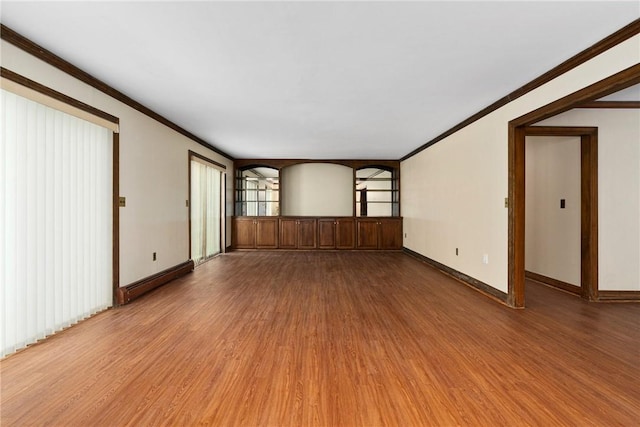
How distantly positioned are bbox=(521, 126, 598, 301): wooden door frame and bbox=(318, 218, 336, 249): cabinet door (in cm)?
513

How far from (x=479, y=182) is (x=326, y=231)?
4454 millimetres

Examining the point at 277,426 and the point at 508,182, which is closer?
the point at 277,426

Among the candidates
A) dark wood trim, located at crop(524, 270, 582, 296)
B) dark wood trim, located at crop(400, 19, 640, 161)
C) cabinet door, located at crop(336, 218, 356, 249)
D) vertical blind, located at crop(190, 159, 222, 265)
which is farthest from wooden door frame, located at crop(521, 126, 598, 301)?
vertical blind, located at crop(190, 159, 222, 265)

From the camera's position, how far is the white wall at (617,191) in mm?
3658

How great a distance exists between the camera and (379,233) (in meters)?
7.96

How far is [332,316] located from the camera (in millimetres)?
3053

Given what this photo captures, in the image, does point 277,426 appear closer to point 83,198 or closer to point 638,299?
point 83,198

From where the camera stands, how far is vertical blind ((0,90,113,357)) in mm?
2242

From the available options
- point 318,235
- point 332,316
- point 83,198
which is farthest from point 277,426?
point 318,235

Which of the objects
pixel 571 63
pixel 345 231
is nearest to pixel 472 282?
pixel 571 63

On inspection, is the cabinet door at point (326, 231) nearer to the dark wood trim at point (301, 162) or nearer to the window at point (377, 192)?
the window at point (377, 192)

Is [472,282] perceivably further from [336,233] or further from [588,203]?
[336,233]

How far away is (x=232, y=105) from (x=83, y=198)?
77.3 inches

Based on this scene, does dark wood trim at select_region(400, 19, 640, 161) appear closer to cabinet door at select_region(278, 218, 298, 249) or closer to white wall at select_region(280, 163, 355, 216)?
white wall at select_region(280, 163, 355, 216)
